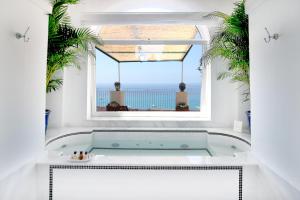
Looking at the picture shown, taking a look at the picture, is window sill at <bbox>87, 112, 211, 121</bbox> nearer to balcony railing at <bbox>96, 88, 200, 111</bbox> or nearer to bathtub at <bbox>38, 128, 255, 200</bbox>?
balcony railing at <bbox>96, 88, 200, 111</bbox>

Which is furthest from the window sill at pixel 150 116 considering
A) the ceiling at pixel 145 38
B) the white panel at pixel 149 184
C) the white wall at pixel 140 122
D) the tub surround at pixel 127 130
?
the white panel at pixel 149 184

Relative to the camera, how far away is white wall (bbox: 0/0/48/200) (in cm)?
219

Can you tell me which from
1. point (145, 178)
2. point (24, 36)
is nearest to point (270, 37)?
point (145, 178)

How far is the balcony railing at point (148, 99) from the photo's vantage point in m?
6.01

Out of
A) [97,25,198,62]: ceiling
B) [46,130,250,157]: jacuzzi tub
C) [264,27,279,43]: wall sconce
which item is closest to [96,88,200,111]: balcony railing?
[97,25,198,62]: ceiling

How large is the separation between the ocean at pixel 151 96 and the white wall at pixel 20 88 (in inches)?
124

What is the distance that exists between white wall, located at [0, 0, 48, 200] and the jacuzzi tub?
1.91 meters

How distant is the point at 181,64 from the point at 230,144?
2.27 metres

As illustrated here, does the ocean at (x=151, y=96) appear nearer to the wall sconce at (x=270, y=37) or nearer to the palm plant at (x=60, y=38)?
the palm plant at (x=60, y=38)

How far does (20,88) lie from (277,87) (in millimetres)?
2240

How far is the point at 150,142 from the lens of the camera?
5.05 m

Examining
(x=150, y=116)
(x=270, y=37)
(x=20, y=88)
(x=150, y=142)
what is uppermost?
(x=270, y=37)

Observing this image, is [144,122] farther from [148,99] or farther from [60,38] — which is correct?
[60,38]

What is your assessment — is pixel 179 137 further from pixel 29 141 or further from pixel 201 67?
pixel 29 141
